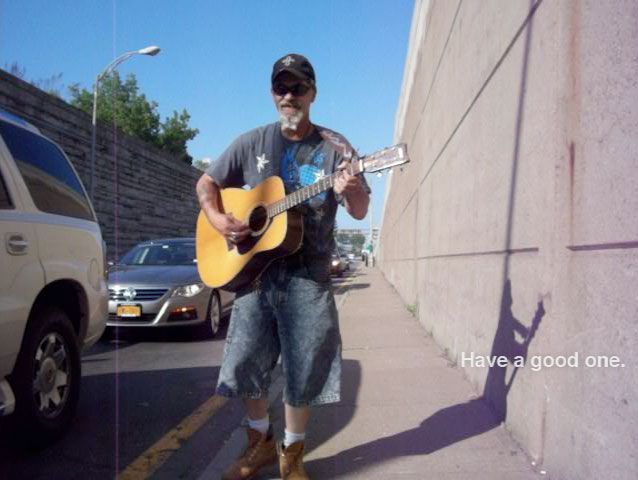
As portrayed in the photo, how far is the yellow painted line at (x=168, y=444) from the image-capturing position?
3.14 m

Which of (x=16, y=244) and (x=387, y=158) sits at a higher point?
(x=387, y=158)

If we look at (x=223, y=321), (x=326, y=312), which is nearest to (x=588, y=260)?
(x=326, y=312)

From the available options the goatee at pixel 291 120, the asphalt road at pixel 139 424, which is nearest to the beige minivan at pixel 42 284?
the asphalt road at pixel 139 424

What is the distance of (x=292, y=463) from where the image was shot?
280 centimetres

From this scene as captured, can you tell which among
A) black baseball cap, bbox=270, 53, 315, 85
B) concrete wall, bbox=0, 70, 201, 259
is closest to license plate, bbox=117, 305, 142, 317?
black baseball cap, bbox=270, 53, 315, 85

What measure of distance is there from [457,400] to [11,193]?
131 inches

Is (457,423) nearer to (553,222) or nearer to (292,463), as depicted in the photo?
(292,463)

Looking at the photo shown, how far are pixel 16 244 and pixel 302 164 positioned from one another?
169cm

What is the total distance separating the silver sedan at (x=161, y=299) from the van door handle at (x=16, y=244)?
3863 millimetres

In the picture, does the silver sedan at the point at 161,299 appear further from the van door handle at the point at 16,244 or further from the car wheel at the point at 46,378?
the van door handle at the point at 16,244

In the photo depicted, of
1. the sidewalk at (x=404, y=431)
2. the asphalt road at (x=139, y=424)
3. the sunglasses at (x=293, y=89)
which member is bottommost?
the asphalt road at (x=139, y=424)

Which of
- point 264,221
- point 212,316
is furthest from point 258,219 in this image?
point 212,316

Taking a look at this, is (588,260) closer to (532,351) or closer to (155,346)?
(532,351)

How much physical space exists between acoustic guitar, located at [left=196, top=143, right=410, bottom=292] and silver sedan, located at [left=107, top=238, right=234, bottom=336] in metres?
3.99
